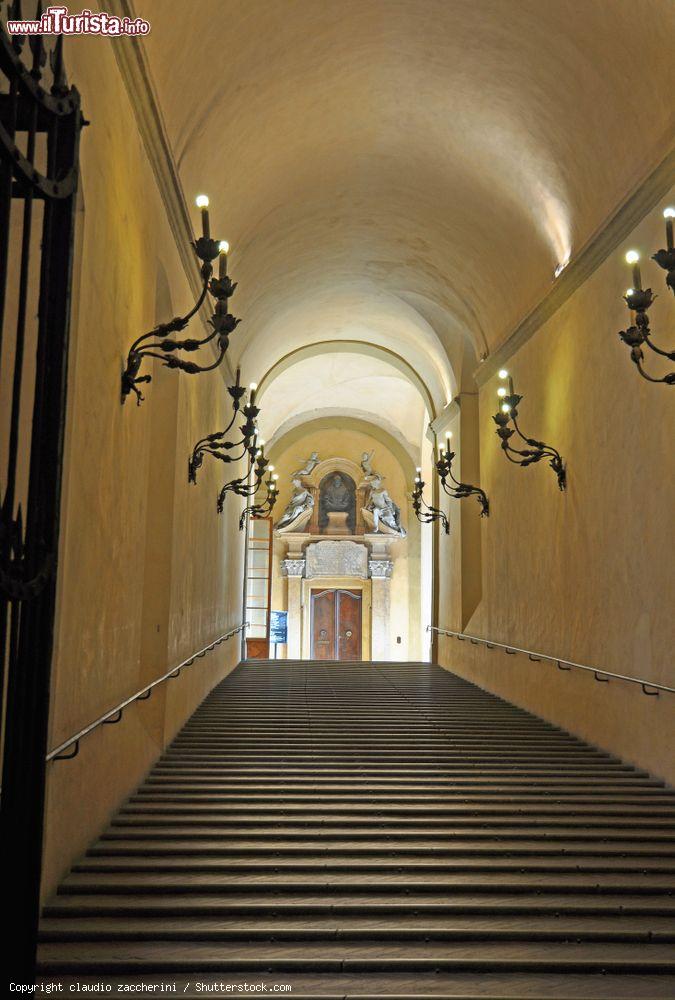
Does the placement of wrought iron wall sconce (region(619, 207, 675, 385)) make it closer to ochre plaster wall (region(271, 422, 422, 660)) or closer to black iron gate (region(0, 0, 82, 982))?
black iron gate (region(0, 0, 82, 982))

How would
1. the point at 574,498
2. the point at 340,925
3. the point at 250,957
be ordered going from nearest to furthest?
the point at 250,957 → the point at 340,925 → the point at 574,498

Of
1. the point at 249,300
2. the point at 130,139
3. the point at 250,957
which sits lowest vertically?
the point at 250,957

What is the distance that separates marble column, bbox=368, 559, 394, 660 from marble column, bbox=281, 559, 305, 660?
1.91m

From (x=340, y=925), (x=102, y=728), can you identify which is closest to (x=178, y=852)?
(x=102, y=728)

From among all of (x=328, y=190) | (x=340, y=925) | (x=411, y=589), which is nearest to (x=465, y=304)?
(x=328, y=190)

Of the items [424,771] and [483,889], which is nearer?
[483,889]

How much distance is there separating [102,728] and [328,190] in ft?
24.2

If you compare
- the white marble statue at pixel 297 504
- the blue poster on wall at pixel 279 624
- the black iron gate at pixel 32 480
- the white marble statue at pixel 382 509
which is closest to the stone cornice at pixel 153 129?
the black iron gate at pixel 32 480

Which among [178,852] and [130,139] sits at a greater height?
[130,139]

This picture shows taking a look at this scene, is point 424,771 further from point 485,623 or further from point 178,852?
point 485,623

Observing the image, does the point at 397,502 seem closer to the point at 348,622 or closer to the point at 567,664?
the point at 348,622

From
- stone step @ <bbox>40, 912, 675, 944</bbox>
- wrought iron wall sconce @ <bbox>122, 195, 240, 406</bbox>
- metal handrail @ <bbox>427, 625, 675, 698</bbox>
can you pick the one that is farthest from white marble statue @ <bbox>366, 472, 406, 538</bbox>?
stone step @ <bbox>40, 912, 675, 944</bbox>

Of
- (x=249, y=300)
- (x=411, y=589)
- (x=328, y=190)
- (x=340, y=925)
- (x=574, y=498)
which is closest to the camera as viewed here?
(x=340, y=925)

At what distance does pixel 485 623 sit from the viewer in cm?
1181
